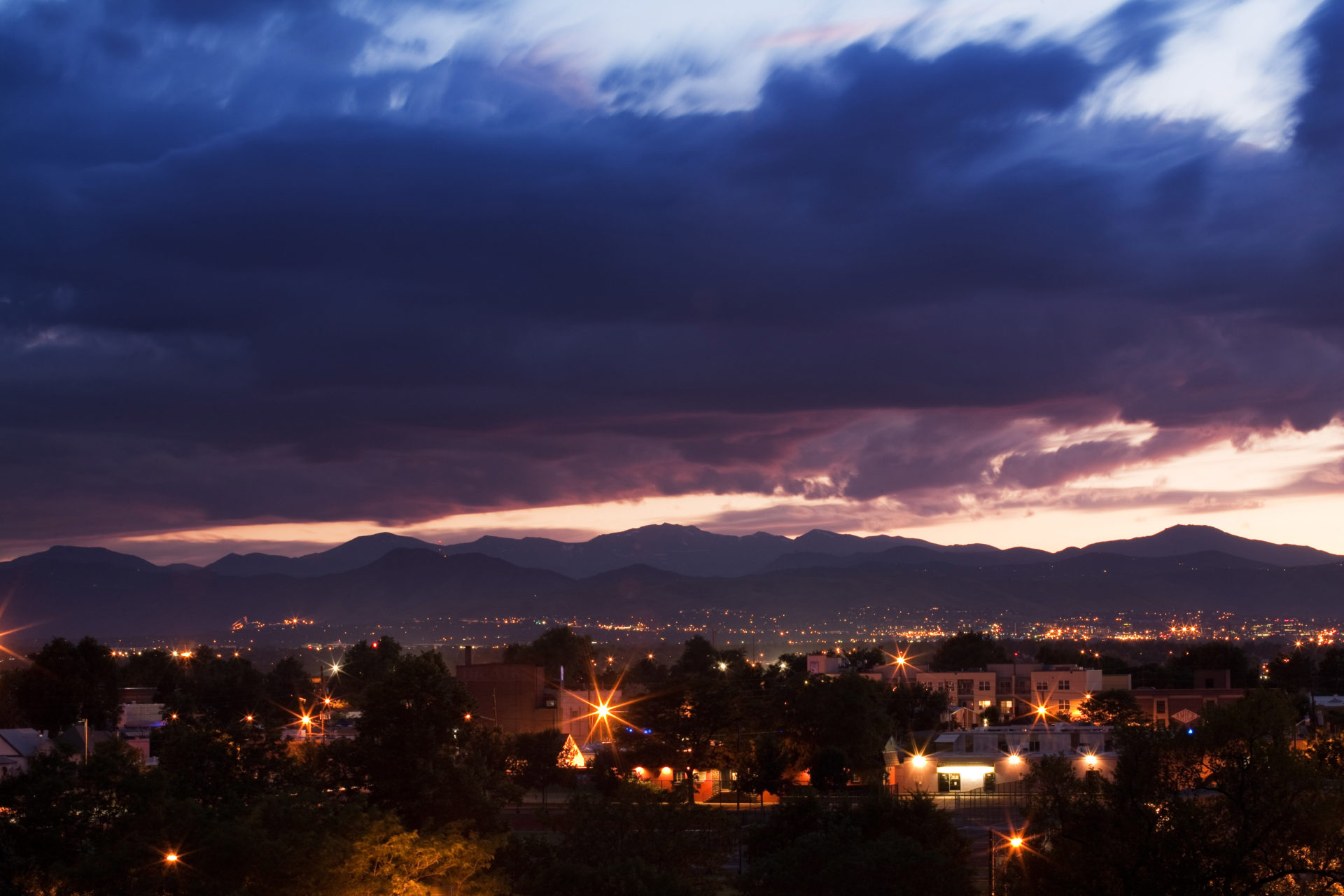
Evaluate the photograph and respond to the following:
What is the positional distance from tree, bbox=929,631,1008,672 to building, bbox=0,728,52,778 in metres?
116

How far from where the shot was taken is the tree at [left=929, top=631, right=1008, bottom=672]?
179000mm

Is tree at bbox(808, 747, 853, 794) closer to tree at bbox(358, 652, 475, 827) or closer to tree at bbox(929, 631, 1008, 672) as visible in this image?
tree at bbox(358, 652, 475, 827)

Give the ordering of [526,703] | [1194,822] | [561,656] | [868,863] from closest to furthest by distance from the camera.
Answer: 1. [1194,822]
2. [868,863]
3. [526,703]
4. [561,656]

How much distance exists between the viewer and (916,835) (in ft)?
A: 162

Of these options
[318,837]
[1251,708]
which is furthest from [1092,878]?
[318,837]

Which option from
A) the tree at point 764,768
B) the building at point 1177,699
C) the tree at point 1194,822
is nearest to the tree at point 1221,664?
the building at point 1177,699

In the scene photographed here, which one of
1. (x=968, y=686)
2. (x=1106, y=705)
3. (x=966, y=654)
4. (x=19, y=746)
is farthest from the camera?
(x=966, y=654)

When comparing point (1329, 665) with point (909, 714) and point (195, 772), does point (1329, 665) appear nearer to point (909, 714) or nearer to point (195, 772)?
point (909, 714)

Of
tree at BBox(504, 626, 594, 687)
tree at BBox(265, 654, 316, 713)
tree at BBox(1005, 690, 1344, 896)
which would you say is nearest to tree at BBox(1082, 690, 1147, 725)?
tree at BBox(504, 626, 594, 687)

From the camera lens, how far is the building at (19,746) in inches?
2729

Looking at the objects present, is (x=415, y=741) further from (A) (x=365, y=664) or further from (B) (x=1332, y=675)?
(B) (x=1332, y=675)

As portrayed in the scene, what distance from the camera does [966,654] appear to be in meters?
184

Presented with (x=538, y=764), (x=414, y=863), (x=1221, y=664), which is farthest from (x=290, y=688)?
(x=414, y=863)

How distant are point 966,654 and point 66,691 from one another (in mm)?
116039
